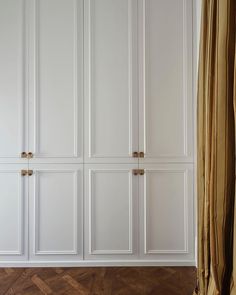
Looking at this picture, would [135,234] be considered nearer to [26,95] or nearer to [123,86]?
[123,86]

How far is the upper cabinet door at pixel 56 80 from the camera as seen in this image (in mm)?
1898

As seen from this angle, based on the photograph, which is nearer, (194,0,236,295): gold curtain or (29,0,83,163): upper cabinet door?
(194,0,236,295): gold curtain

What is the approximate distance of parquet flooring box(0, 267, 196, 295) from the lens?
1611mm

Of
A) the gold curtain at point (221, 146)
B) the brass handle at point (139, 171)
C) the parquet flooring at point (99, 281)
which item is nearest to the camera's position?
the gold curtain at point (221, 146)

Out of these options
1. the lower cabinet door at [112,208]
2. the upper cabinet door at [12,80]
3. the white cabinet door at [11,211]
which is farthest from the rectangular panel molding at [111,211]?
the upper cabinet door at [12,80]

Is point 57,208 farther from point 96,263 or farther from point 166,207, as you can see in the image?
point 166,207

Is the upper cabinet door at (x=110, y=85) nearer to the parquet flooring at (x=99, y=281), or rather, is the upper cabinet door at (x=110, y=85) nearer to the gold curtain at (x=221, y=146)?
the gold curtain at (x=221, y=146)

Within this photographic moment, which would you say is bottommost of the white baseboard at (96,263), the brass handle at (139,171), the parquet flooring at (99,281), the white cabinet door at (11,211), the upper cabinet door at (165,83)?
the parquet flooring at (99,281)

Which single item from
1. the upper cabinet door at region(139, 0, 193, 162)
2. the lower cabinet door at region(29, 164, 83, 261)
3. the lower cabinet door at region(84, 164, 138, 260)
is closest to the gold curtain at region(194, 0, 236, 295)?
the upper cabinet door at region(139, 0, 193, 162)

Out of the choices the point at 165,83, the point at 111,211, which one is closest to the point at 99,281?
the point at 111,211

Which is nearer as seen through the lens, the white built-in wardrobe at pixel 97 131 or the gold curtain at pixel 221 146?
the gold curtain at pixel 221 146

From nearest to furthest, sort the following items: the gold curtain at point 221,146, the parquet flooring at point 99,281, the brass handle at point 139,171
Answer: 1. the gold curtain at point 221,146
2. the parquet flooring at point 99,281
3. the brass handle at point 139,171

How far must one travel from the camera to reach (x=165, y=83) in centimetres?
189

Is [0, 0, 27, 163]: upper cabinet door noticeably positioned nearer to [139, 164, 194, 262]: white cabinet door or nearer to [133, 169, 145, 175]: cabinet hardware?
[133, 169, 145, 175]: cabinet hardware
